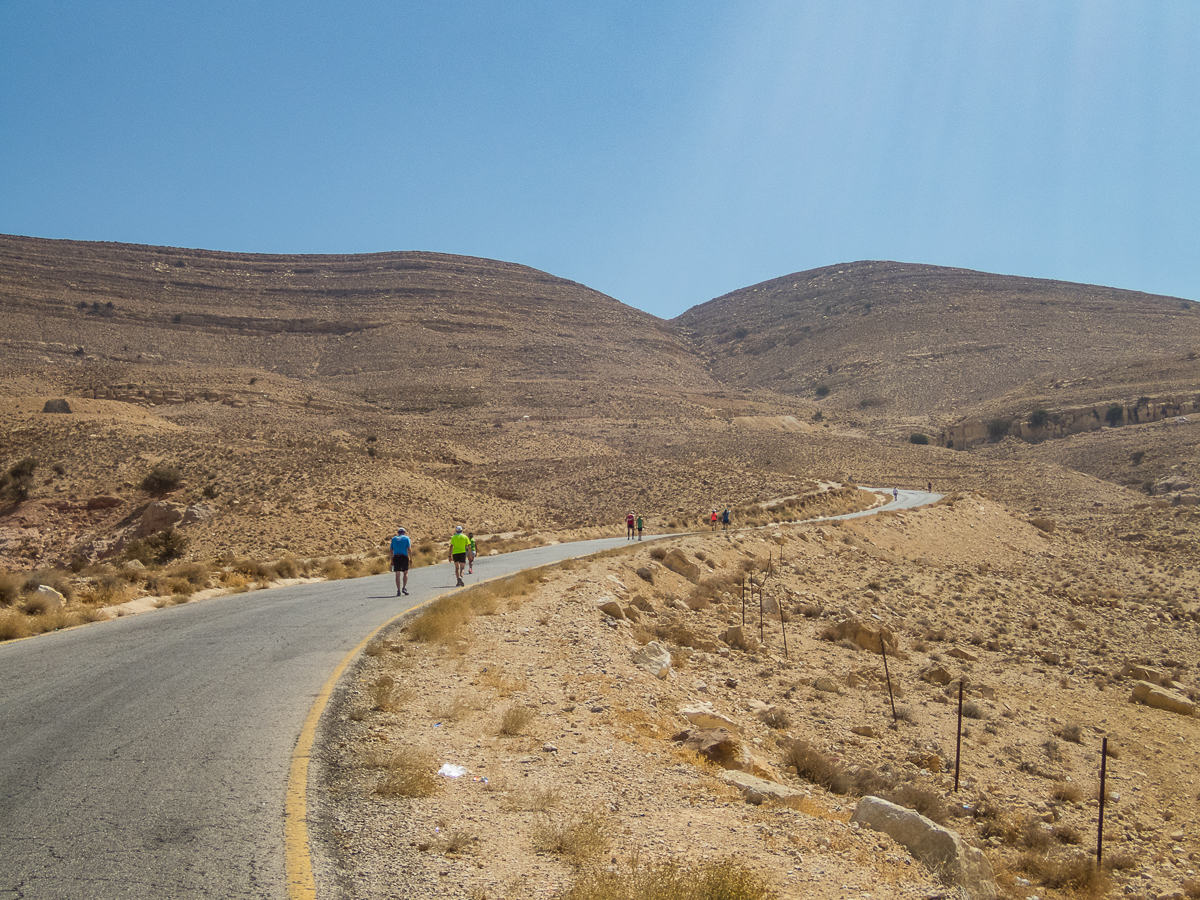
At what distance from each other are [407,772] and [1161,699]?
49.1 feet

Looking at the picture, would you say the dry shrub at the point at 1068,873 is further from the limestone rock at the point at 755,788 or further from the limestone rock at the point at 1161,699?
the limestone rock at the point at 1161,699

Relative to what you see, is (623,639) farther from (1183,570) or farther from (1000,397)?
(1000,397)

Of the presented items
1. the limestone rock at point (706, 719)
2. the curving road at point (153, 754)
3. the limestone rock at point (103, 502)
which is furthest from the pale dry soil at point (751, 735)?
the limestone rock at point (103, 502)

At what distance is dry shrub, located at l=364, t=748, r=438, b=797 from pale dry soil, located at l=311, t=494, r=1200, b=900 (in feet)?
0.29

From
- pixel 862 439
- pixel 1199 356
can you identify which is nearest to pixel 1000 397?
pixel 1199 356

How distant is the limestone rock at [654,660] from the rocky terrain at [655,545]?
0.18m

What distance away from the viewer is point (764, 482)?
48.0 m

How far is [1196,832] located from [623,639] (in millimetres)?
8174

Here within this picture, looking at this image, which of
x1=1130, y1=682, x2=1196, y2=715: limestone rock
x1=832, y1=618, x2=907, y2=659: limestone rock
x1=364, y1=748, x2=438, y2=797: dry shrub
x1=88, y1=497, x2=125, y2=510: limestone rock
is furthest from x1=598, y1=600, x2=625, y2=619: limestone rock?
x1=88, y1=497, x2=125, y2=510: limestone rock

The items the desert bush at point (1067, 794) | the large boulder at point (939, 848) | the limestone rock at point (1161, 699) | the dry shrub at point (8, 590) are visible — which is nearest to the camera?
the large boulder at point (939, 848)

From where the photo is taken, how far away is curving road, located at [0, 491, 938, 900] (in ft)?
13.2

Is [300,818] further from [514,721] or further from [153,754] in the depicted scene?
[514,721]

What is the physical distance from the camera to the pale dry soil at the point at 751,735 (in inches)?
196

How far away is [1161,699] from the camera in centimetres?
1401
